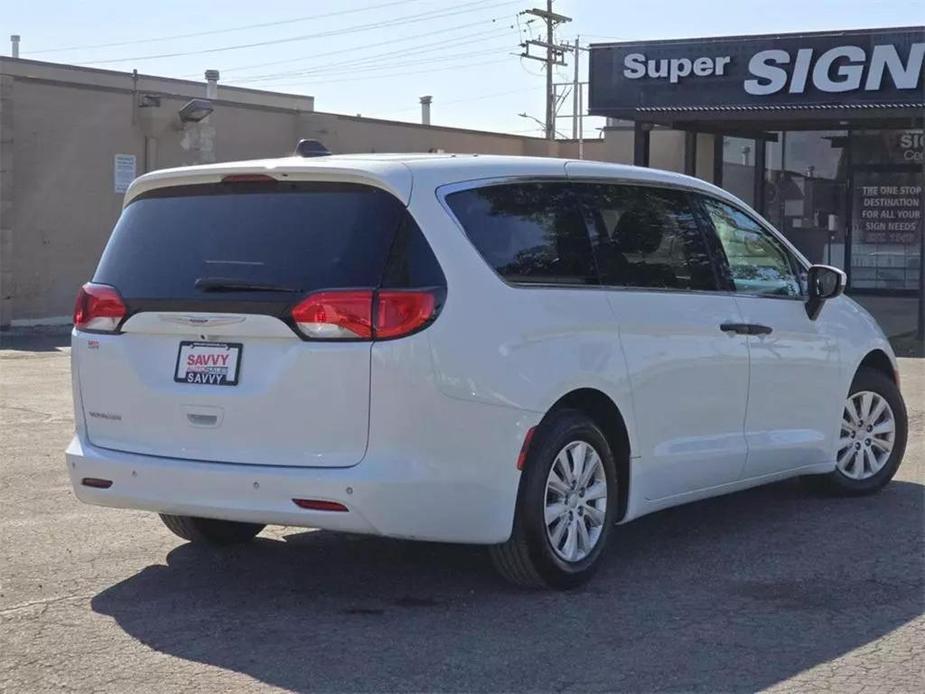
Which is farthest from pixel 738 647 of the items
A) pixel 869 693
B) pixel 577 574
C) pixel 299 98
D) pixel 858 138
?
pixel 299 98

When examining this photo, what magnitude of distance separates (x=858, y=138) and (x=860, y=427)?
706 inches

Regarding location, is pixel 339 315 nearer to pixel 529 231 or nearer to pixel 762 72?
pixel 529 231

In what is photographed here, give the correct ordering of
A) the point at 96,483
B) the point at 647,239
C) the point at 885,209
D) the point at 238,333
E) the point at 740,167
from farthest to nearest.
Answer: the point at 740,167 → the point at 885,209 → the point at 647,239 → the point at 96,483 → the point at 238,333

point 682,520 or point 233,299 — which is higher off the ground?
point 233,299

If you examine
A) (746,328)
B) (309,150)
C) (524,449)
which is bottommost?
(524,449)

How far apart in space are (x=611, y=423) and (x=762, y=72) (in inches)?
542

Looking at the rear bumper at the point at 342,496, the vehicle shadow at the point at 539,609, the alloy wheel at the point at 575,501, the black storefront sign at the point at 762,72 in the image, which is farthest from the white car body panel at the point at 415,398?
the black storefront sign at the point at 762,72

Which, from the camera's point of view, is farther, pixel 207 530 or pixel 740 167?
pixel 740 167

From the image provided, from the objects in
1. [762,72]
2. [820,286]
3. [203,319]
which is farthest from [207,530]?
[762,72]

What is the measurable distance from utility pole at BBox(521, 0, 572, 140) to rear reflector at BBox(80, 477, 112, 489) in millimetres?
55744

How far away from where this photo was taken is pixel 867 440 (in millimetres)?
7996

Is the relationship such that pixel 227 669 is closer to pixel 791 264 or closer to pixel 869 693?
pixel 869 693

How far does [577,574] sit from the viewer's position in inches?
231

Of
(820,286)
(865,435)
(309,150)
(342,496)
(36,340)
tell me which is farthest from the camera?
(36,340)
